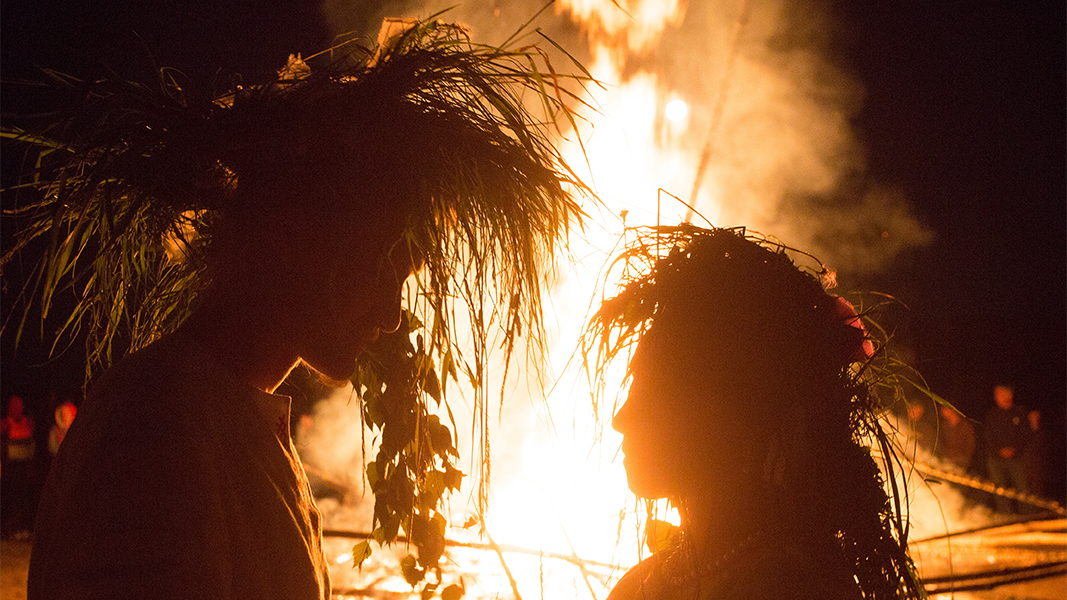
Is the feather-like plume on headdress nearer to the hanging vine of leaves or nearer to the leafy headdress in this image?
the leafy headdress

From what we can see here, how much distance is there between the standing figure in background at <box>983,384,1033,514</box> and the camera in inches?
356

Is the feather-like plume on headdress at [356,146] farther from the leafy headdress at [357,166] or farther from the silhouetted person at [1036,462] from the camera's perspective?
the silhouetted person at [1036,462]

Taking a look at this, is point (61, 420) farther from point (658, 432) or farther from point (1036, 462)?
point (1036, 462)

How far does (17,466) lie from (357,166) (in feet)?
32.4

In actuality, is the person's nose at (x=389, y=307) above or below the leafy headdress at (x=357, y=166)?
below

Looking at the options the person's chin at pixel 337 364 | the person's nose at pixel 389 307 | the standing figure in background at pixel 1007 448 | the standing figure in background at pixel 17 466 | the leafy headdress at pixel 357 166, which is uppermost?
the standing figure in background at pixel 1007 448

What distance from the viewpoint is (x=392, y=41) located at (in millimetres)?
1472

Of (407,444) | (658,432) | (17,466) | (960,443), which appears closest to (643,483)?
(658,432)

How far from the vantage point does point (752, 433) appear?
5.39 ft

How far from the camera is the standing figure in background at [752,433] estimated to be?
1.59 meters

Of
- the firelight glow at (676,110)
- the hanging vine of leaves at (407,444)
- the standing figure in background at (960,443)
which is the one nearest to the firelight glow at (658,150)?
the firelight glow at (676,110)

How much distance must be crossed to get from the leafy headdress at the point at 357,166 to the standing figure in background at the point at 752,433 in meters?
0.41

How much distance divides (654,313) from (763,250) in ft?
1.11

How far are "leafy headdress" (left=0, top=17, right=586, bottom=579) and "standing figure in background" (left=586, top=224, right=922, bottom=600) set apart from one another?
1.35 feet
